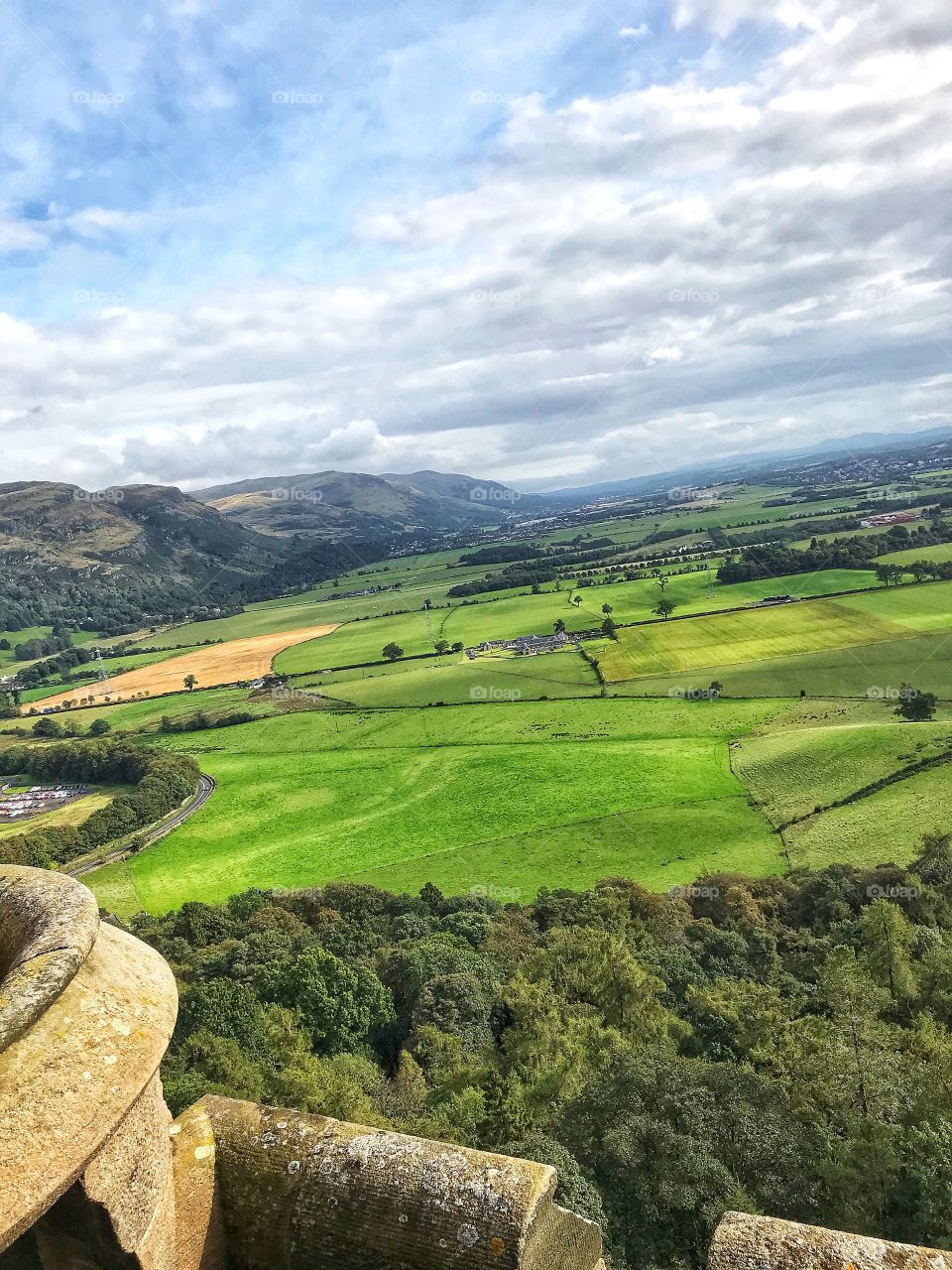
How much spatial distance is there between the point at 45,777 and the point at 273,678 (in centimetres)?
4048

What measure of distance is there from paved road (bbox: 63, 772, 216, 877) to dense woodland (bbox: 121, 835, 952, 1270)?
23.5 meters

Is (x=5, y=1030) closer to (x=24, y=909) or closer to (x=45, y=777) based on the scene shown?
(x=24, y=909)

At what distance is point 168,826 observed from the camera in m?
77.7

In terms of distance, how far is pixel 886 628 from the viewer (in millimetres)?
100438

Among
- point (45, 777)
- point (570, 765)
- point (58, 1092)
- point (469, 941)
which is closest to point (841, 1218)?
point (58, 1092)

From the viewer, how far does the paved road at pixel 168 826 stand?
6894cm

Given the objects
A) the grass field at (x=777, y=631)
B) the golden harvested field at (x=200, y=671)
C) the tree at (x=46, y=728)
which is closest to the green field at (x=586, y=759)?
the grass field at (x=777, y=631)

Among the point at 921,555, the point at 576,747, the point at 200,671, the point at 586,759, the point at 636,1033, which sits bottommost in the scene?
the point at 586,759

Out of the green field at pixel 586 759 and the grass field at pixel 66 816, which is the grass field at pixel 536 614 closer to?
the green field at pixel 586 759

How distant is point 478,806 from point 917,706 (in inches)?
1790

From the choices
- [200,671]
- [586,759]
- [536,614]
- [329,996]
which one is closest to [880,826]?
[586,759]

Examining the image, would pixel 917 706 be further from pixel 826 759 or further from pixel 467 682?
pixel 467 682

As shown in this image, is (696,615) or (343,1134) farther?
(696,615)

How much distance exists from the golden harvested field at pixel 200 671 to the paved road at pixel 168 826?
5197 cm
